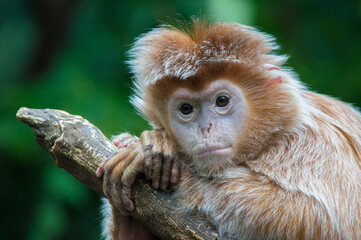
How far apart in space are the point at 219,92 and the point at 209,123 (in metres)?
0.28

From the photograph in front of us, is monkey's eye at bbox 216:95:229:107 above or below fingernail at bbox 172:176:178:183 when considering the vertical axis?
above

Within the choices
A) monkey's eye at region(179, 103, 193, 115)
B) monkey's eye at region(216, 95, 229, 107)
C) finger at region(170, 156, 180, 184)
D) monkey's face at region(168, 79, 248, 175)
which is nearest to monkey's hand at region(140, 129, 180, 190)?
finger at region(170, 156, 180, 184)

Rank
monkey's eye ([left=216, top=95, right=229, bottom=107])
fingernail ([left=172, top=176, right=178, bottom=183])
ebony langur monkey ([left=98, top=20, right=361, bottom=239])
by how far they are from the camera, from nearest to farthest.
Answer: ebony langur monkey ([left=98, top=20, right=361, bottom=239]) → fingernail ([left=172, top=176, right=178, bottom=183]) → monkey's eye ([left=216, top=95, right=229, bottom=107])

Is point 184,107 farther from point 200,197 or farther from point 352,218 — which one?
point 352,218

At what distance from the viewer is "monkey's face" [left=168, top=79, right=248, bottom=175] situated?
327 centimetres

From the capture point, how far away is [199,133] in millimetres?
3309

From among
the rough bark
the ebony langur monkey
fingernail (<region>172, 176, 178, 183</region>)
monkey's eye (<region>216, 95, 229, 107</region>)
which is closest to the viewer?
the rough bark

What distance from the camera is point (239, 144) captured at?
336 cm

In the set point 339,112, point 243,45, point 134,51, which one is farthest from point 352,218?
point 134,51

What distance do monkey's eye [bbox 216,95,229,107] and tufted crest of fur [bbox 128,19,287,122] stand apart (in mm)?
244

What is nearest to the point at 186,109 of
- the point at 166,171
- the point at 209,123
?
the point at 209,123

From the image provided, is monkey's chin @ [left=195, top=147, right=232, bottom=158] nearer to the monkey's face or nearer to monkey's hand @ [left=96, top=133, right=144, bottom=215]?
the monkey's face

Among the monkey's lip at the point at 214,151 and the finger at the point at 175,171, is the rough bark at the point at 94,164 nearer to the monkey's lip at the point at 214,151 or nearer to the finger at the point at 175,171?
the finger at the point at 175,171

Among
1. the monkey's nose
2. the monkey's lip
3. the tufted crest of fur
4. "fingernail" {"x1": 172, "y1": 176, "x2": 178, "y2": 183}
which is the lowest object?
"fingernail" {"x1": 172, "y1": 176, "x2": 178, "y2": 183}
